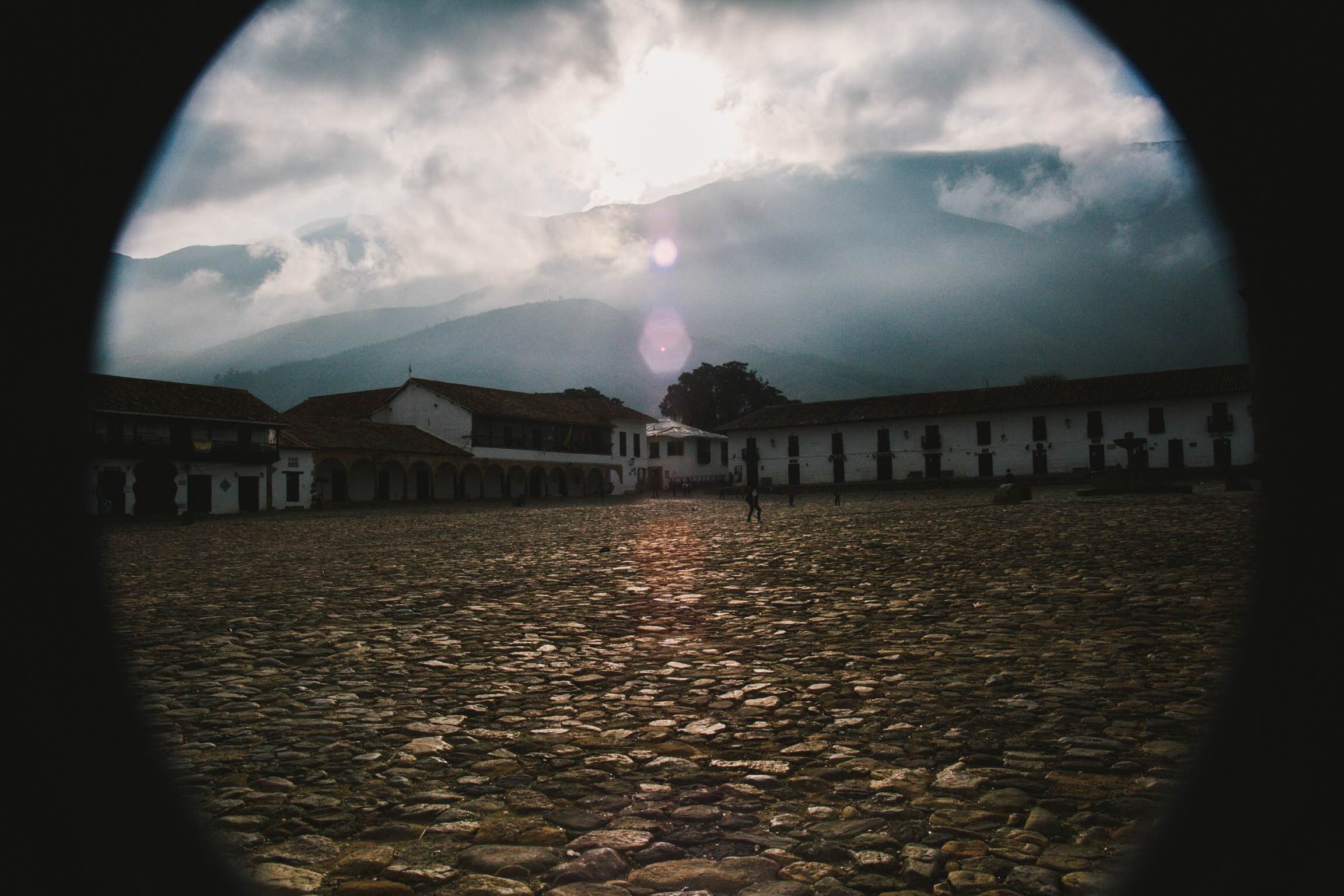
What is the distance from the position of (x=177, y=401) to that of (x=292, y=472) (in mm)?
5729

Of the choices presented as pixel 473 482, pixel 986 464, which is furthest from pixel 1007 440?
Answer: pixel 473 482

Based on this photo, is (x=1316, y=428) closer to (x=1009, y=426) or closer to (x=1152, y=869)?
(x=1152, y=869)

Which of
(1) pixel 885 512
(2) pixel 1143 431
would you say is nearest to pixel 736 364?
(2) pixel 1143 431

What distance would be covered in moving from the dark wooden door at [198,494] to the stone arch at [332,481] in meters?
6.02

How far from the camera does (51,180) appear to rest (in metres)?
3.48

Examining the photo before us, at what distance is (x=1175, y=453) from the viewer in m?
46.7

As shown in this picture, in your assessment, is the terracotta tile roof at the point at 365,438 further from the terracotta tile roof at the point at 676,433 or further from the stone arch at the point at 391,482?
the terracotta tile roof at the point at 676,433

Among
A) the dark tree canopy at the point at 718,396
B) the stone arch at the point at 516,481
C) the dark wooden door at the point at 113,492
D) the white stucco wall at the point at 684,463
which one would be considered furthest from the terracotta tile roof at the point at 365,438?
the dark tree canopy at the point at 718,396

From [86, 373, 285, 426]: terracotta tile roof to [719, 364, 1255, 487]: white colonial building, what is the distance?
1318 inches

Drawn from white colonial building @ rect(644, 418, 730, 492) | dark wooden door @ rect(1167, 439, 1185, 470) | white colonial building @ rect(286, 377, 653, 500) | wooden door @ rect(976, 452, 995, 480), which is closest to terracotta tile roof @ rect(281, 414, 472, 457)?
white colonial building @ rect(286, 377, 653, 500)

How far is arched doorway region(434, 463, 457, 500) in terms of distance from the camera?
4656cm

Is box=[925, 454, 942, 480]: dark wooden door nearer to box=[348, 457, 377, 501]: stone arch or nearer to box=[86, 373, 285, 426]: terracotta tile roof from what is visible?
box=[348, 457, 377, 501]: stone arch

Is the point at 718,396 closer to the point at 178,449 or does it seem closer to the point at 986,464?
the point at 986,464

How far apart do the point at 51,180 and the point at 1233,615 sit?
7091 millimetres
